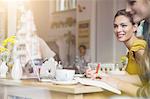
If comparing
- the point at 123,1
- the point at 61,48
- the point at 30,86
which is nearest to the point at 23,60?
the point at 61,48

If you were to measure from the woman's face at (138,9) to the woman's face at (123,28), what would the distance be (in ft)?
0.08

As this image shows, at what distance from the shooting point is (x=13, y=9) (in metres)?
1.11

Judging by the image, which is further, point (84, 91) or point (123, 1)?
point (123, 1)

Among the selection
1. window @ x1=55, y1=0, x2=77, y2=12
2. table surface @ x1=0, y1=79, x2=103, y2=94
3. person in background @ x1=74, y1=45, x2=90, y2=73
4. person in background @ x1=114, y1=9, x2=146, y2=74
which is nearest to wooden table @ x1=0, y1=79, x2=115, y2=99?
table surface @ x1=0, y1=79, x2=103, y2=94

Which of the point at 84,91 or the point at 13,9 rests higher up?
the point at 13,9

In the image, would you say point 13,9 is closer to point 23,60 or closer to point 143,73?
point 23,60

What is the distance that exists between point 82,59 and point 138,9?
1.00 feet

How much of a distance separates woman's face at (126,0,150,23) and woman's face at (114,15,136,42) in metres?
0.03

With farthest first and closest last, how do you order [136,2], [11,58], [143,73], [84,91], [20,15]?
[20,15] → [11,58] → [136,2] → [143,73] → [84,91]

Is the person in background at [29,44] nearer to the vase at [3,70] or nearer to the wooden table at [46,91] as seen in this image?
the vase at [3,70]

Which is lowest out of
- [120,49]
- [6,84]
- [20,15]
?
[6,84]

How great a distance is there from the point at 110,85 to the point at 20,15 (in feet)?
1.85

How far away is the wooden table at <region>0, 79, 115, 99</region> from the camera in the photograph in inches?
25.8

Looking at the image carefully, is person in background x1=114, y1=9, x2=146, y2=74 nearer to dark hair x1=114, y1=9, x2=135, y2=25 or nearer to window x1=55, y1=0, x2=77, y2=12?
dark hair x1=114, y1=9, x2=135, y2=25
